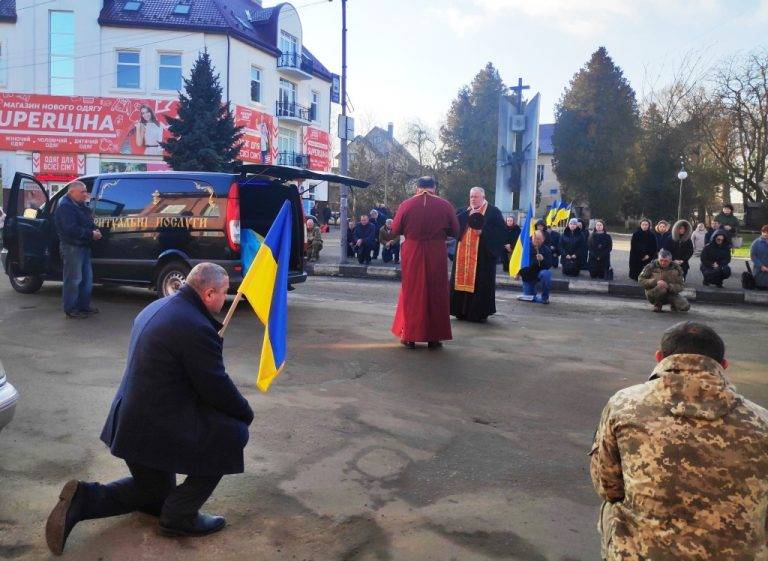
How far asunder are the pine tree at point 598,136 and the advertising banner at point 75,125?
3470 centimetres

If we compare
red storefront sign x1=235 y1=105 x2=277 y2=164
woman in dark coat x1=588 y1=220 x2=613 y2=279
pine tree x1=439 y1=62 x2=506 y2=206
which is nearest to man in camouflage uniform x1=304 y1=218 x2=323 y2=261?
woman in dark coat x1=588 y1=220 x2=613 y2=279

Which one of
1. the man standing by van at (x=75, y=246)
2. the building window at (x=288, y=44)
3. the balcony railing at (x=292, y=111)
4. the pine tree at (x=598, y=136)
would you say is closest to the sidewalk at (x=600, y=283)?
the man standing by van at (x=75, y=246)

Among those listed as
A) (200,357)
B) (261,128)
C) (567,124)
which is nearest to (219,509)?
(200,357)

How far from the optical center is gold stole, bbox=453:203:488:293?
1070 centimetres

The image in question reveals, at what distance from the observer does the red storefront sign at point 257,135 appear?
36.6 m

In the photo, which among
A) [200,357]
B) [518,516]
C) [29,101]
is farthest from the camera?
[29,101]

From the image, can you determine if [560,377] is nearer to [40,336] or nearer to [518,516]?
[518,516]

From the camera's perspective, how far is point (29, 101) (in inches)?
1304

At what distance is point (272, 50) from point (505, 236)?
31.8m

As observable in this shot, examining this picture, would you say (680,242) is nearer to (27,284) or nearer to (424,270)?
(424,270)

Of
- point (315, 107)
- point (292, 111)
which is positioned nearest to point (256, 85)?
point (292, 111)

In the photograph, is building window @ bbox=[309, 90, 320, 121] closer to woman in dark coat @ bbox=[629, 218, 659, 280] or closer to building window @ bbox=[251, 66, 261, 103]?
building window @ bbox=[251, 66, 261, 103]

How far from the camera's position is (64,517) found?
3.72 meters

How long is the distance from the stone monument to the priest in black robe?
12.3 m
